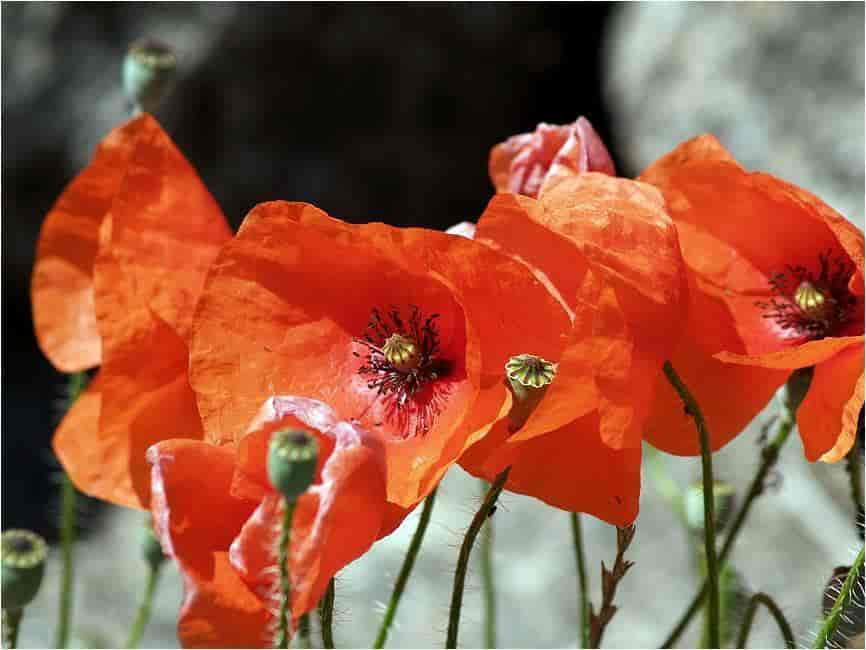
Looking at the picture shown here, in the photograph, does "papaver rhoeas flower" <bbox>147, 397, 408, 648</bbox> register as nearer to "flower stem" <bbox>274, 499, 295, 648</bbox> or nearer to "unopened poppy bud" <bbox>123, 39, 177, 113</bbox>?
"flower stem" <bbox>274, 499, 295, 648</bbox>

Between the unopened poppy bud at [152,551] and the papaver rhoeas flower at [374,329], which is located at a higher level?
the papaver rhoeas flower at [374,329]

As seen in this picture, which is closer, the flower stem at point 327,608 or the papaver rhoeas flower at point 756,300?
the flower stem at point 327,608

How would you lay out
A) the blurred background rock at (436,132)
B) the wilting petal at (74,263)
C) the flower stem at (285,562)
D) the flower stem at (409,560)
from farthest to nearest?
the blurred background rock at (436,132)
the wilting petal at (74,263)
the flower stem at (409,560)
the flower stem at (285,562)

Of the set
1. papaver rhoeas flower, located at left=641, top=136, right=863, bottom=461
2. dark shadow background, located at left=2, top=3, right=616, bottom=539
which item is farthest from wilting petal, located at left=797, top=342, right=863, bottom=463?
dark shadow background, located at left=2, top=3, right=616, bottom=539

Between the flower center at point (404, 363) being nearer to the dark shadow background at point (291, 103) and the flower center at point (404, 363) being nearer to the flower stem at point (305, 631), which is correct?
the flower stem at point (305, 631)

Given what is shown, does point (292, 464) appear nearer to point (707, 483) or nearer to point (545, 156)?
point (707, 483)

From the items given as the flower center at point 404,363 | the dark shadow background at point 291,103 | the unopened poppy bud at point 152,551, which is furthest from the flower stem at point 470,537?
the dark shadow background at point 291,103

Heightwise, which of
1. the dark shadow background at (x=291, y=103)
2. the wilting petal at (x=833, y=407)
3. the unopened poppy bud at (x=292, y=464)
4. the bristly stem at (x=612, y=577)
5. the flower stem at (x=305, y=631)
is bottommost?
the flower stem at (x=305, y=631)
